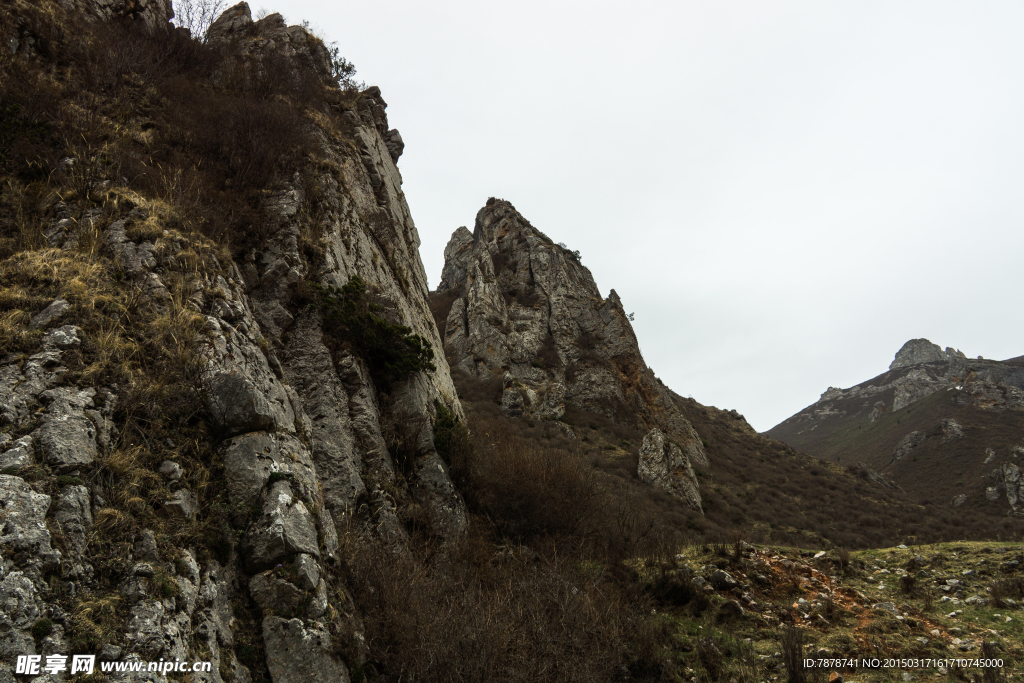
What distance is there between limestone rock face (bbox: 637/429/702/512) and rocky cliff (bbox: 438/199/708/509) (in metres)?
6.79

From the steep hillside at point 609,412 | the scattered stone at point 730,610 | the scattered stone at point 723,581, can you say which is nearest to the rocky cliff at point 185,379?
the scattered stone at point 730,610

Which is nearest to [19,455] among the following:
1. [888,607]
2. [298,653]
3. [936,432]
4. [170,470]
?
[170,470]

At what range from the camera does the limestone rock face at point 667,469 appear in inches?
1035

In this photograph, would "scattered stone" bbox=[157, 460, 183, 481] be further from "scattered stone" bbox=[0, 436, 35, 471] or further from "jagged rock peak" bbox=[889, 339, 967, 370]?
"jagged rock peak" bbox=[889, 339, 967, 370]

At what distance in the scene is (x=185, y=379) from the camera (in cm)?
609

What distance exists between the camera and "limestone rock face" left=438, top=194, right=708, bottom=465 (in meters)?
38.7

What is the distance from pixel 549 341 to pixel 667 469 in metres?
18.7

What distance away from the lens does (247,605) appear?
16.6 feet

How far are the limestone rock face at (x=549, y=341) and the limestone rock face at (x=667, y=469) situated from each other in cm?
838

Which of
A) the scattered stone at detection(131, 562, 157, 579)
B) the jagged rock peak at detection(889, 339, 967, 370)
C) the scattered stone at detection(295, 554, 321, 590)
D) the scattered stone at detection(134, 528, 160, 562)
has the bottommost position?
the scattered stone at detection(295, 554, 321, 590)

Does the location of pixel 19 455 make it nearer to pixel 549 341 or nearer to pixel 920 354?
pixel 549 341

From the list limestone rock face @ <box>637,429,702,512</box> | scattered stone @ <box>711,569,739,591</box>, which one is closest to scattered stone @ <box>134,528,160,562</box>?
scattered stone @ <box>711,569,739,591</box>

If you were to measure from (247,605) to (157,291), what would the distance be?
464cm

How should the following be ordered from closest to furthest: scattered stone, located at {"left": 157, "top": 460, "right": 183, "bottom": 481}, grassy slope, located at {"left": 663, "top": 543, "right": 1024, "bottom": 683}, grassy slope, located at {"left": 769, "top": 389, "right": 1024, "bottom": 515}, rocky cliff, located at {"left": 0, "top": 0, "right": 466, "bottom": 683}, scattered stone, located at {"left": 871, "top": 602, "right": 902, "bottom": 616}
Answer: rocky cliff, located at {"left": 0, "top": 0, "right": 466, "bottom": 683} → scattered stone, located at {"left": 157, "top": 460, "right": 183, "bottom": 481} → grassy slope, located at {"left": 663, "top": 543, "right": 1024, "bottom": 683} → scattered stone, located at {"left": 871, "top": 602, "right": 902, "bottom": 616} → grassy slope, located at {"left": 769, "top": 389, "right": 1024, "bottom": 515}
